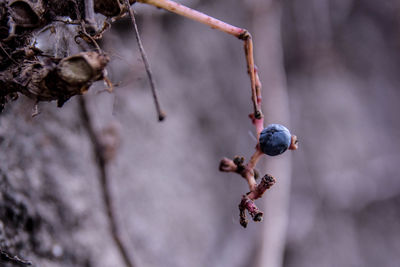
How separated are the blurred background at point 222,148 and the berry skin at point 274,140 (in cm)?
10

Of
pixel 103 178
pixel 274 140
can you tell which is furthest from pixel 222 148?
pixel 274 140

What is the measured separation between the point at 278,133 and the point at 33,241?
1.74 ft

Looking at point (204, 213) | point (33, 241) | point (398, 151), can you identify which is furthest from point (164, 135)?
point (398, 151)

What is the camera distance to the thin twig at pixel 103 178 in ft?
3.01

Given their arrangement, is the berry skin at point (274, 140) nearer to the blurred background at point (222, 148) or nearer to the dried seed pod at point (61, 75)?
the blurred background at point (222, 148)

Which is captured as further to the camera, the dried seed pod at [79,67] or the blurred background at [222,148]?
the blurred background at [222,148]

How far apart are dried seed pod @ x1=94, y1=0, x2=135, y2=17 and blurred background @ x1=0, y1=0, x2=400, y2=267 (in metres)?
0.05

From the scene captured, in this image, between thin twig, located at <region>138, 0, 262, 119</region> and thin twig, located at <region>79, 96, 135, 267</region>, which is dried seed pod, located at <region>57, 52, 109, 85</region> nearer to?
A: thin twig, located at <region>138, 0, 262, 119</region>

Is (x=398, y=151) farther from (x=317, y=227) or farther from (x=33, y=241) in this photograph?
(x=33, y=241)

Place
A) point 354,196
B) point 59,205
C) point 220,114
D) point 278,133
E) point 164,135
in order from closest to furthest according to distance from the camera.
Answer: point 278,133 → point 59,205 → point 164,135 → point 220,114 → point 354,196

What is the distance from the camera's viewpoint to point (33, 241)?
2.26ft

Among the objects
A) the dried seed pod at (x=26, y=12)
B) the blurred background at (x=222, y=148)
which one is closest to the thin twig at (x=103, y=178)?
the blurred background at (x=222, y=148)

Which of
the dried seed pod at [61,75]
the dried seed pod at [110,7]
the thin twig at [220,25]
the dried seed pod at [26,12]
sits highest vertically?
the thin twig at [220,25]

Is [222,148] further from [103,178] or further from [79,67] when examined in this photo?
[79,67]
